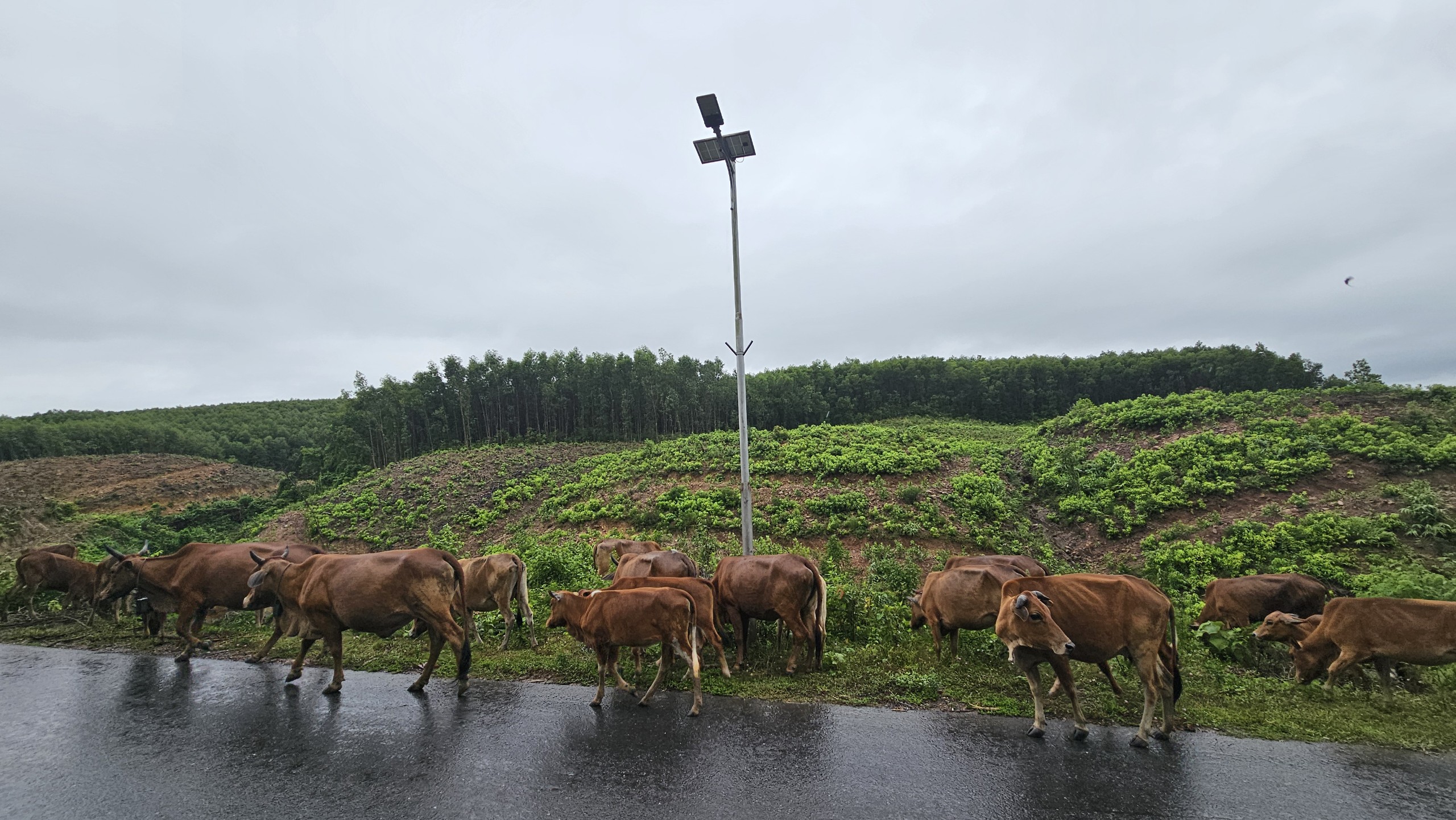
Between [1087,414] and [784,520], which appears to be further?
[1087,414]

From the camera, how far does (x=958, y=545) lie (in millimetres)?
19594

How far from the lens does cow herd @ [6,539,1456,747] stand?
5961 millimetres

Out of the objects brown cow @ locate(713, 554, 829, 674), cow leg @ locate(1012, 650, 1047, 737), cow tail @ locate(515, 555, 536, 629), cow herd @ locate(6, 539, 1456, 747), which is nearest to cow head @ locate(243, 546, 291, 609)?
cow herd @ locate(6, 539, 1456, 747)

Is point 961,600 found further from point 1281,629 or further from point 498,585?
point 498,585

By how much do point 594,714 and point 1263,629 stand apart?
8737mm

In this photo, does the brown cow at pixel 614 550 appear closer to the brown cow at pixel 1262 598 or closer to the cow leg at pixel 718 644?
the cow leg at pixel 718 644

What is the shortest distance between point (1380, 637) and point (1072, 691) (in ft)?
13.7

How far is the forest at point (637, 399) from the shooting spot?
62.9m

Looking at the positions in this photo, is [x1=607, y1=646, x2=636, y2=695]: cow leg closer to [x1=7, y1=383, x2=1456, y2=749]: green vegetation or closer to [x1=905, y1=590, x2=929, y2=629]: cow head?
[x1=7, y1=383, x2=1456, y2=749]: green vegetation

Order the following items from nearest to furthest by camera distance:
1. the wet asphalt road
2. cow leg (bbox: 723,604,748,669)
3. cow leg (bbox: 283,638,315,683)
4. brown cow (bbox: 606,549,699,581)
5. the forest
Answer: the wet asphalt road → cow leg (bbox: 283,638,315,683) → cow leg (bbox: 723,604,748,669) → brown cow (bbox: 606,549,699,581) → the forest

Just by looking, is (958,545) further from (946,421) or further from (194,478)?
(194,478)

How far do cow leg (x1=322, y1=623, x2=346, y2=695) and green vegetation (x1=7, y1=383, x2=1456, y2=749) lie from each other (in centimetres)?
84

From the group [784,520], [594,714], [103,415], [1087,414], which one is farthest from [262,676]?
[103,415]

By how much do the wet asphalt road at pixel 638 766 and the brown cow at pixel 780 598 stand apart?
146 centimetres
